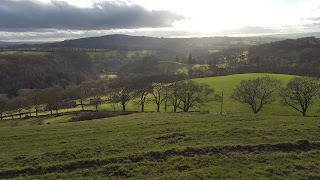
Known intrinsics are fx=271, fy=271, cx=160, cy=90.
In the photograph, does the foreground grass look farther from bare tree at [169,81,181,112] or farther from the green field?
bare tree at [169,81,181,112]

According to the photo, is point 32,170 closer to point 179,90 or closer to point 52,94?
point 179,90

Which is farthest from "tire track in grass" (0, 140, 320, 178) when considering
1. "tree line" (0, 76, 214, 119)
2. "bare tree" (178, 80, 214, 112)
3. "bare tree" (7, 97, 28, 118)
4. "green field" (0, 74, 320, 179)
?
"bare tree" (7, 97, 28, 118)

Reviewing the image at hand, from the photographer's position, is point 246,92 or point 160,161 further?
point 246,92

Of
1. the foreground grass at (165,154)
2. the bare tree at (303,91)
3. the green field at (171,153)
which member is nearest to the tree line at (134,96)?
the bare tree at (303,91)

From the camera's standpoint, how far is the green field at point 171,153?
1697cm

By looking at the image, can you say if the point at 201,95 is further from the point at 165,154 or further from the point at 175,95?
the point at 165,154

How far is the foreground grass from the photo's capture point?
17.0 meters

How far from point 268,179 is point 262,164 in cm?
230

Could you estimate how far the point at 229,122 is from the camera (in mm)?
30844

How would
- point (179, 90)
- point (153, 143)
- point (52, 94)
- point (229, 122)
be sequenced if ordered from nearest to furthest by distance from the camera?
point (153, 143)
point (229, 122)
point (179, 90)
point (52, 94)

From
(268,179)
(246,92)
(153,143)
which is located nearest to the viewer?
(268,179)

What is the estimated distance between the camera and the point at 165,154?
19.9m

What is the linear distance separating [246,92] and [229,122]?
3805cm

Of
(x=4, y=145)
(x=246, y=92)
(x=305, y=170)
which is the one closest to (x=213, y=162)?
(x=305, y=170)
